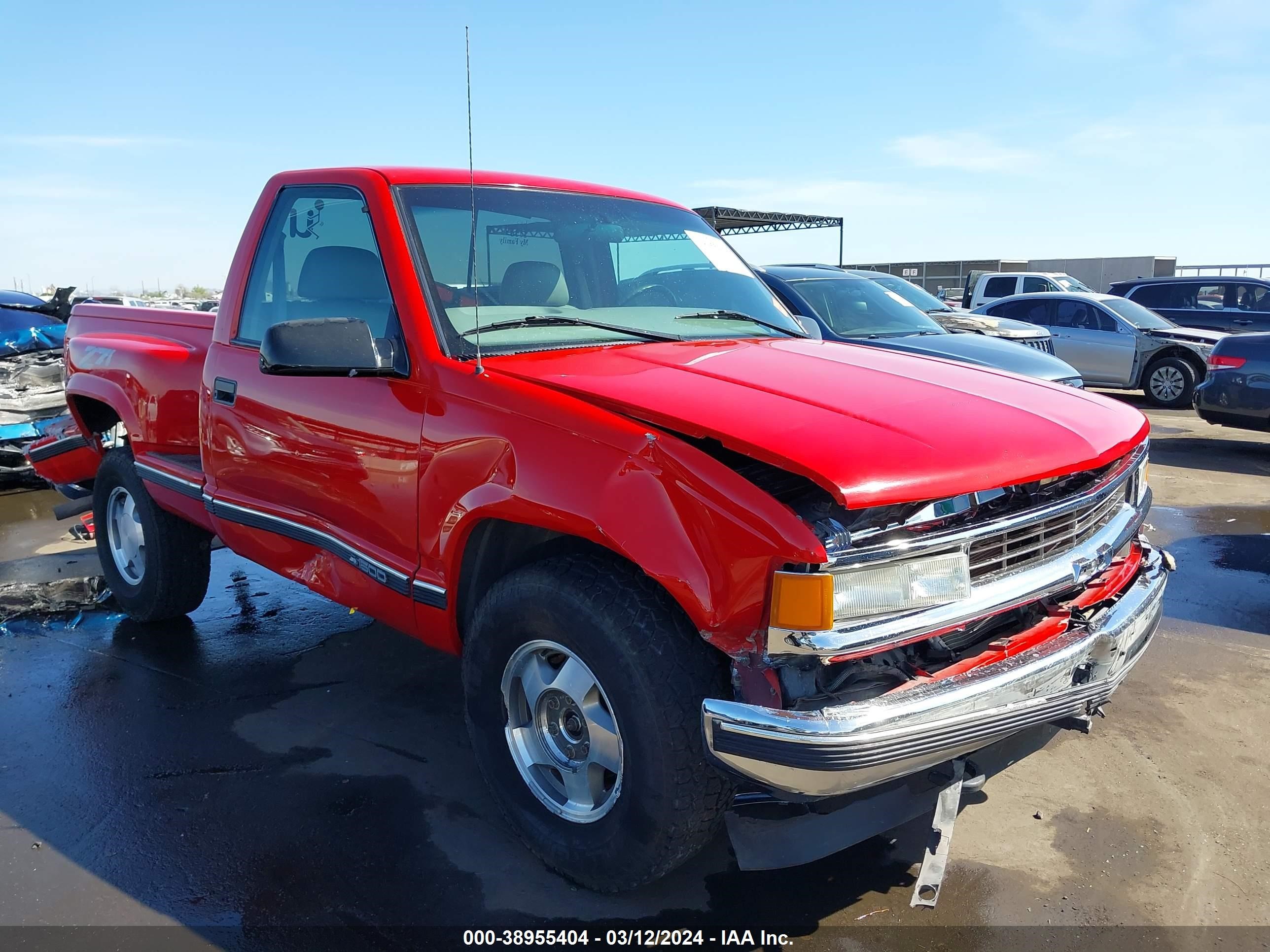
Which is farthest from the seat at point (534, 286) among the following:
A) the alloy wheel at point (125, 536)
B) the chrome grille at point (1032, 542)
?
the alloy wheel at point (125, 536)

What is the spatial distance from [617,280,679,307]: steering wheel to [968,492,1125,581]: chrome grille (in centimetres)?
156

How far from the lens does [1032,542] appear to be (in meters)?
2.55

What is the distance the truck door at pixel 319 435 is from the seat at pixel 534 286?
15.2 inches

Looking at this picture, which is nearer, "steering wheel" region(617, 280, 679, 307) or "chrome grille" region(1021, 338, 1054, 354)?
"steering wheel" region(617, 280, 679, 307)

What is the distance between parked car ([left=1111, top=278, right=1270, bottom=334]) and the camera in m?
14.9

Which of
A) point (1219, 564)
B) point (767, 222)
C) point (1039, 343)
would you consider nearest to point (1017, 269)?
point (767, 222)

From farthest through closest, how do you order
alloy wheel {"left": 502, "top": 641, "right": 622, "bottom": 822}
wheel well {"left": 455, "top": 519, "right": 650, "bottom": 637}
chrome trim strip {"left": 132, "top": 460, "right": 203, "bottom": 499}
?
1. chrome trim strip {"left": 132, "top": 460, "right": 203, "bottom": 499}
2. wheel well {"left": 455, "top": 519, "right": 650, "bottom": 637}
3. alloy wheel {"left": 502, "top": 641, "right": 622, "bottom": 822}

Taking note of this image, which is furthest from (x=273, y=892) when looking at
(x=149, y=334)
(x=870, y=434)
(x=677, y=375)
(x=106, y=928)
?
(x=149, y=334)

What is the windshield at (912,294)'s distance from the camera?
9055 millimetres

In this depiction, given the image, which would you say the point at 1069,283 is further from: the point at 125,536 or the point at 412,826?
the point at 412,826

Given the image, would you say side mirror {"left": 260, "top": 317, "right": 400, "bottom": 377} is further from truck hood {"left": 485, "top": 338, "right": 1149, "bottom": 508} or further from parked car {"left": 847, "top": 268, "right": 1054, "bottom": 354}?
parked car {"left": 847, "top": 268, "right": 1054, "bottom": 354}

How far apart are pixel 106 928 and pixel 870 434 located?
7.93ft

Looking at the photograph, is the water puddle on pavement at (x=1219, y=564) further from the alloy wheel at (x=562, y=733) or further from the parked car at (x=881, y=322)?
the alloy wheel at (x=562, y=733)

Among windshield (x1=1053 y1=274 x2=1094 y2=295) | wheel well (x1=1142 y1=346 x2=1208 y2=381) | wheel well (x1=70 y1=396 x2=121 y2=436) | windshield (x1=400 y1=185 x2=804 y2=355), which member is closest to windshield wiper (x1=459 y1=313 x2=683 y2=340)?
windshield (x1=400 y1=185 x2=804 y2=355)
